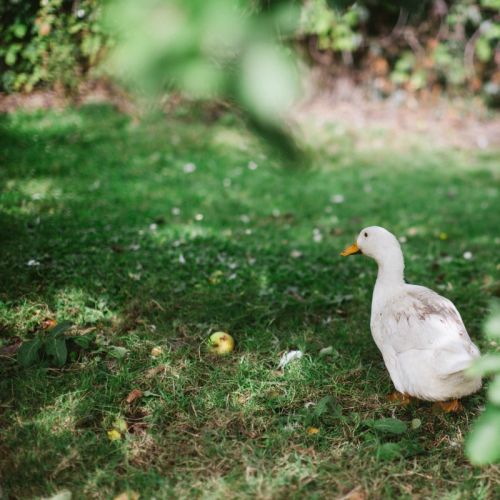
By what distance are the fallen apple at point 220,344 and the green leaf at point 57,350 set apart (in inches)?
27.4

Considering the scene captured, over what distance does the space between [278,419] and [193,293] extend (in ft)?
3.74

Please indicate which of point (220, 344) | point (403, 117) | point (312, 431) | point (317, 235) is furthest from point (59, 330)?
point (403, 117)

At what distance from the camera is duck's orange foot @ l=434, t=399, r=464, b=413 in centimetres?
228

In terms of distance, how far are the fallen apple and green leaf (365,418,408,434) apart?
0.80 m

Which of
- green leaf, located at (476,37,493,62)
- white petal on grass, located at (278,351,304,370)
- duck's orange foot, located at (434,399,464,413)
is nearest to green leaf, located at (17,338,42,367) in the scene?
white petal on grass, located at (278,351,304,370)

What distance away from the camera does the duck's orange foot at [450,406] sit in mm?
2281

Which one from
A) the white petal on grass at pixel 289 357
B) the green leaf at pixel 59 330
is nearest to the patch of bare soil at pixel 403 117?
the white petal on grass at pixel 289 357

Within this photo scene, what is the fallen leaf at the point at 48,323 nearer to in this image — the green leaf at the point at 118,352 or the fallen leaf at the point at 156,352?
the green leaf at the point at 118,352

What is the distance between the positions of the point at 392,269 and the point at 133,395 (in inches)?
52.5

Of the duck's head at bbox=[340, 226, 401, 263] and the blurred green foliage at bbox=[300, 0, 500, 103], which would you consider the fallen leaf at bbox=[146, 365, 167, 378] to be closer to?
the duck's head at bbox=[340, 226, 401, 263]

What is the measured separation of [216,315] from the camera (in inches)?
118

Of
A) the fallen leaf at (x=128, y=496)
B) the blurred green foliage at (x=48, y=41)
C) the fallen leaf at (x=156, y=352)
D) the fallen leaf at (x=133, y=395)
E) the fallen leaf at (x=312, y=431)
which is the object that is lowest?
the fallen leaf at (x=156, y=352)

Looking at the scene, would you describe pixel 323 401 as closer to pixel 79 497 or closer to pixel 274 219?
pixel 79 497

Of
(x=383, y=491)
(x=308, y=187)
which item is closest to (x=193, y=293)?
(x=383, y=491)
